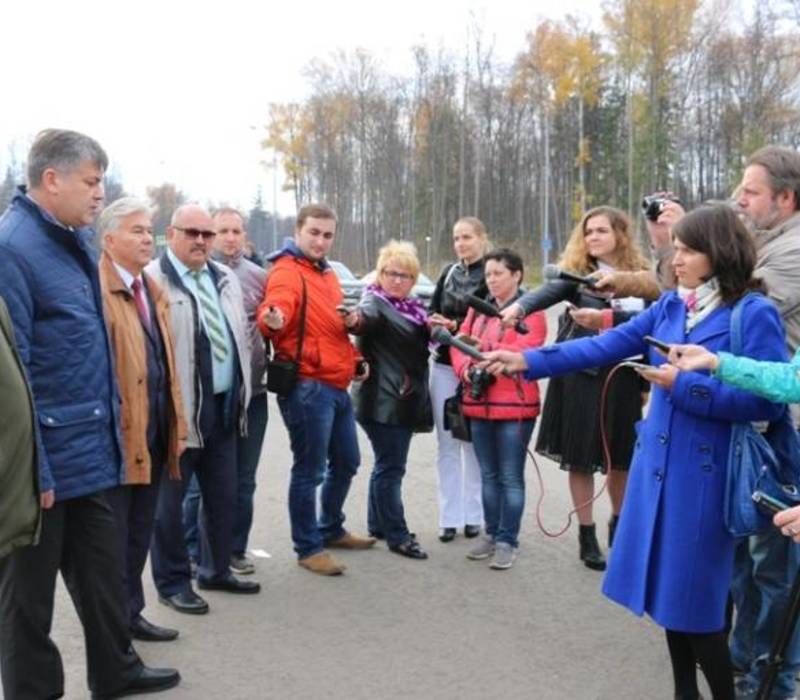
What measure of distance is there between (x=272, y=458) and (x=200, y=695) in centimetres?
460

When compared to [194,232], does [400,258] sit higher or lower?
lower

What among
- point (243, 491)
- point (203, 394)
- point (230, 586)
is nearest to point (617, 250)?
point (203, 394)

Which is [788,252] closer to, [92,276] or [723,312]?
[723,312]

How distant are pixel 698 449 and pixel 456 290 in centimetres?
298

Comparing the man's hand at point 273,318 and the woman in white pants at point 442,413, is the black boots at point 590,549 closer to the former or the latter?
the woman in white pants at point 442,413

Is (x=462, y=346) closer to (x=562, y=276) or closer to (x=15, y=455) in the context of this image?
(x=562, y=276)

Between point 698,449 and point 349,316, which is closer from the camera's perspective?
point 698,449

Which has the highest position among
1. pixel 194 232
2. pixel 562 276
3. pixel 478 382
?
pixel 194 232

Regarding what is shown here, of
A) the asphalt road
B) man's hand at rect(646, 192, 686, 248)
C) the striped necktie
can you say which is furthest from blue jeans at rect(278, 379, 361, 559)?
man's hand at rect(646, 192, 686, 248)

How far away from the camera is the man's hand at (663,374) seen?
3.07m

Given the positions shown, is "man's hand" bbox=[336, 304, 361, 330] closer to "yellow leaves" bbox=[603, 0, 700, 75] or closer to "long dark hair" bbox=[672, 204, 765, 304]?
"long dark hair" bbox=[672, 204, 765, 304]

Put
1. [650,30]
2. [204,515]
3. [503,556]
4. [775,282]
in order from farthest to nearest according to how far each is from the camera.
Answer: [650,30], [503,556], [204,515], [775,282]

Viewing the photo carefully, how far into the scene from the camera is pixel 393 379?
552 cm

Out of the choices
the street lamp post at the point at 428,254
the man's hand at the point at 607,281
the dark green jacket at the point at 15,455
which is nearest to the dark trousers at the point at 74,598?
the dark green jacket at the point at 15,455
